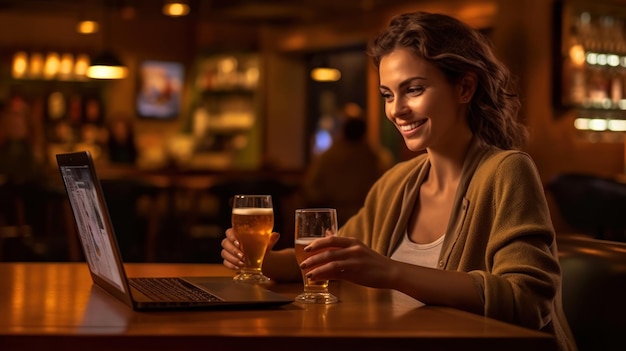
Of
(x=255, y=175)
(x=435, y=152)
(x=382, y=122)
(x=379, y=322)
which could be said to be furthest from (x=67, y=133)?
(x=379, y=322)

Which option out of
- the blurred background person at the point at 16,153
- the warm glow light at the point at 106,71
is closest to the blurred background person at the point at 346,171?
the blurred background person at the point at 16,153

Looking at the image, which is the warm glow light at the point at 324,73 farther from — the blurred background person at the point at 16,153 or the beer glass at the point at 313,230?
the beer glass at the point at 313,230

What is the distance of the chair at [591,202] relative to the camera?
5.48 m

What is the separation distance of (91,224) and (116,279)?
0.39 ft

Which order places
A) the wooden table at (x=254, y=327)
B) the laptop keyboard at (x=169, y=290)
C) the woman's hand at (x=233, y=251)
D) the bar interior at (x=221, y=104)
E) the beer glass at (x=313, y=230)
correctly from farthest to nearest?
1. the bar interior at (x=221, y=104)
2. the woman's hand at (x=233, y=251)
3. the beer glass at (x=313, y=230)
4. the laptop keyboard at (x=169, y=290)
5. the wooden table at (x=254, y=327)

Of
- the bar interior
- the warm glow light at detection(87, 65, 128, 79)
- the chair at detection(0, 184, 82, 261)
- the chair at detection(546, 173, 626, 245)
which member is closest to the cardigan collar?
the bar interior

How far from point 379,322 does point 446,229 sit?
2.30 feet

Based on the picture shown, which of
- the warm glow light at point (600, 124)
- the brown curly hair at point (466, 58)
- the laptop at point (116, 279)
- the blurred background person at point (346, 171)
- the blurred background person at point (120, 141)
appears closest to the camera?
the laptop at point (116, 279)

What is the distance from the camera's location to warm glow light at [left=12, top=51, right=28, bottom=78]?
1048 cm

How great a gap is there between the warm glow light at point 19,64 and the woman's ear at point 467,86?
914cm

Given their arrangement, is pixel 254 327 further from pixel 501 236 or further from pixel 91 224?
pixel 501 236

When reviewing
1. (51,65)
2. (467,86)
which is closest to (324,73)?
(51,65)

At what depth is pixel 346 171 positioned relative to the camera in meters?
7.13

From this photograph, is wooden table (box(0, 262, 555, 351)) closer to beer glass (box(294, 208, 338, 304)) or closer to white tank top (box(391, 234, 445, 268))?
beer glass (box(294, 208, 338, 304))
